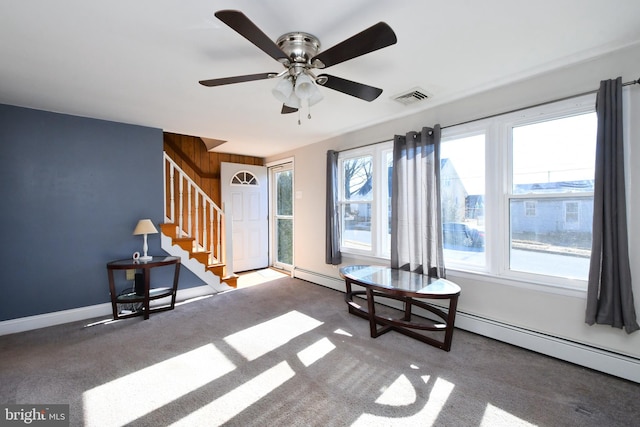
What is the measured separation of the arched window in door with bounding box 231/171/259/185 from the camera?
5233mm

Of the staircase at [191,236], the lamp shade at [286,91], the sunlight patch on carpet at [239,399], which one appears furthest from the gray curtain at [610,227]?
the staircase at [191,236]

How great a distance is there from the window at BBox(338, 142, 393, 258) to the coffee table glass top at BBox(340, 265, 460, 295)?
22.6 inches

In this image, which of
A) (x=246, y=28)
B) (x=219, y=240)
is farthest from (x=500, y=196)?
(x=219, y=240)

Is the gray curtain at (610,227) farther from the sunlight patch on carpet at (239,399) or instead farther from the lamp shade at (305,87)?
the sunlight patch on carpet at (239,399)

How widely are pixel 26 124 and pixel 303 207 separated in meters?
3.43

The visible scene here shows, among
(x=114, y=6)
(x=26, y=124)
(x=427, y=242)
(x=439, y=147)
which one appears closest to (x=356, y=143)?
(x=439, y=147)

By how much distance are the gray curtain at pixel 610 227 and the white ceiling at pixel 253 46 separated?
440mm

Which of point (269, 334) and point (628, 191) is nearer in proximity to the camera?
point (628, 191)

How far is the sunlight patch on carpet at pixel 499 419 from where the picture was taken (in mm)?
1594

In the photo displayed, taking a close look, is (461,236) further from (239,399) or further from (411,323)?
(239,399)

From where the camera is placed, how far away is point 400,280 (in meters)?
2.74

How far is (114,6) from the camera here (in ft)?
4.87

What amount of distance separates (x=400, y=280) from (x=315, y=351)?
1.04 m

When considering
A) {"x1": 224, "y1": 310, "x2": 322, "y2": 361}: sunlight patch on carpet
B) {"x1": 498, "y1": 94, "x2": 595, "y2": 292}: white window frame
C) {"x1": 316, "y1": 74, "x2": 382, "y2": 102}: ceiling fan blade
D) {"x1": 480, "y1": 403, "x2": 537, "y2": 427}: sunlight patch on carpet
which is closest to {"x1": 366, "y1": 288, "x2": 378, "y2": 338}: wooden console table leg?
{"x1": 224, "y1": 310, "x2": 322, "y2": 361}: sunlight patch on carpet
